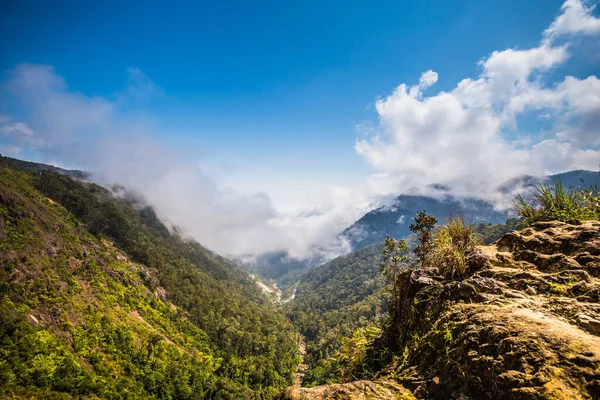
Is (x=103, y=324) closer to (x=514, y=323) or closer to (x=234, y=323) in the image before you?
(x=234, y=323)

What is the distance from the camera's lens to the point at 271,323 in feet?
495

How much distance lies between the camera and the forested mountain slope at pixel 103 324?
5878 cm

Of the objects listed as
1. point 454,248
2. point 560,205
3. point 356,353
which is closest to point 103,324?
point 356,353

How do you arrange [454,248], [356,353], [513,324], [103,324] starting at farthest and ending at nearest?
1. [103,324]
2. [356,353]
3. [454,248]
4. [513,324]

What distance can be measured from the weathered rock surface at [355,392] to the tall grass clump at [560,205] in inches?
284

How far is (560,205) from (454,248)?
384 centimetres

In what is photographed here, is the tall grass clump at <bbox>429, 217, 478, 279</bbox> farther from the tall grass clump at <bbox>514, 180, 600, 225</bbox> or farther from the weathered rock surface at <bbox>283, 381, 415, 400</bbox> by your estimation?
the weathered rock surface at <bbox>283, 381, 415, 400</bbox>

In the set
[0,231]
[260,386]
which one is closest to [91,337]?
[0,231]

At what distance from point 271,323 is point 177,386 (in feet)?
261

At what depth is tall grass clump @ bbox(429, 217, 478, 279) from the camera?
26.2ft

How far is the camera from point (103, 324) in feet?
248

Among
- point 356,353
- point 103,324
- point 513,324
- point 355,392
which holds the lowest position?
point 103,324

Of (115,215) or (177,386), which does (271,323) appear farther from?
(115,215)

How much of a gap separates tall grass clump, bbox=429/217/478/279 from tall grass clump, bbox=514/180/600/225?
2.00 m
